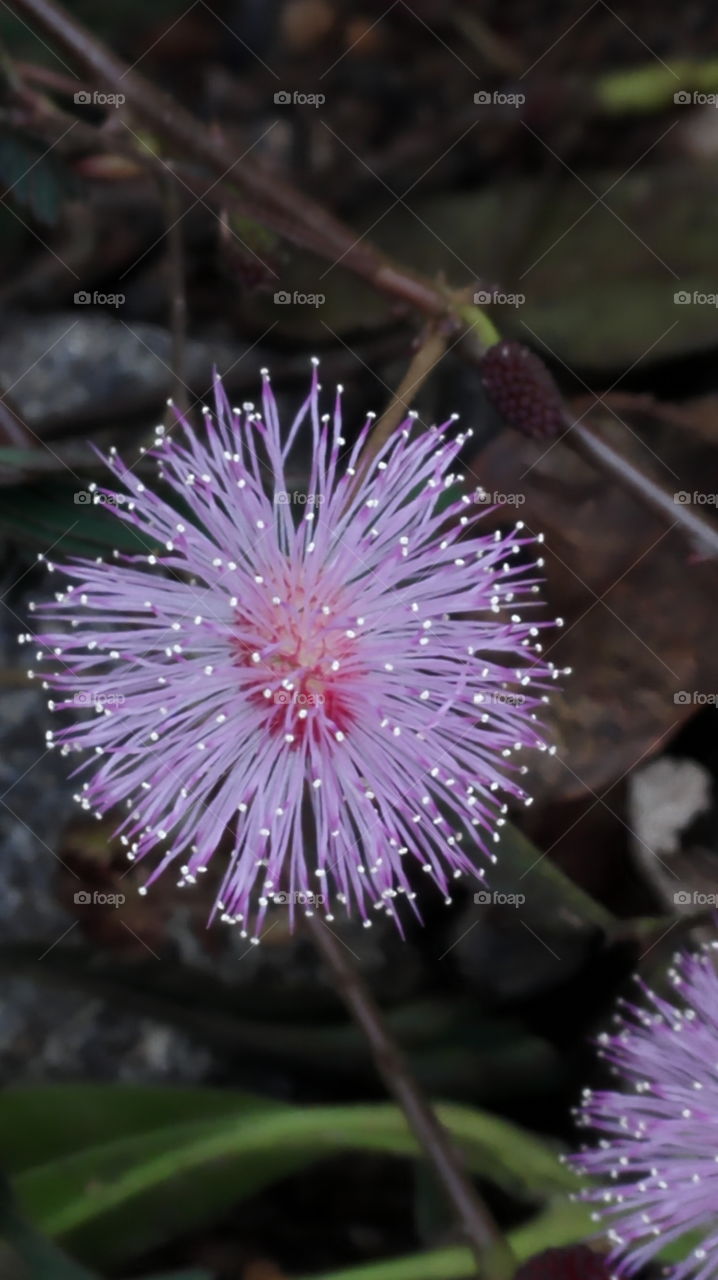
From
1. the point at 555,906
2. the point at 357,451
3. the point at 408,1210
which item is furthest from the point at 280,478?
the point at 408,1210

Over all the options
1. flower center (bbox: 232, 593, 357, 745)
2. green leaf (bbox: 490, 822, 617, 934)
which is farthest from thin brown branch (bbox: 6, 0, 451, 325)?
green leaf (bbox: 490, 822, 617, 934)

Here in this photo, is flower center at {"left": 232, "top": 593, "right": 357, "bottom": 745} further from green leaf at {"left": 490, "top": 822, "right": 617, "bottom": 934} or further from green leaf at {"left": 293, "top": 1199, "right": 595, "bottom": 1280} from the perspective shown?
green leaf at {"left": 293, "top": 1199, "right": 595, "bottom": 1280}

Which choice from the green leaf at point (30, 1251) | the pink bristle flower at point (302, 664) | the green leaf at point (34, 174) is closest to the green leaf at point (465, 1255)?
the green leaf at point (30, 1251)

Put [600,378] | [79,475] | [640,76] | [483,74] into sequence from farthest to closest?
[483,74], [640,76], [600,378], [79,475]

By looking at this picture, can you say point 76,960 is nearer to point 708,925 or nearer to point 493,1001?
point 493,1001

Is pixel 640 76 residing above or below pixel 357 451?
above

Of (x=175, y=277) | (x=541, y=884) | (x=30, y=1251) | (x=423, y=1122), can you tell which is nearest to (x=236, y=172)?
(x=175, y=277)

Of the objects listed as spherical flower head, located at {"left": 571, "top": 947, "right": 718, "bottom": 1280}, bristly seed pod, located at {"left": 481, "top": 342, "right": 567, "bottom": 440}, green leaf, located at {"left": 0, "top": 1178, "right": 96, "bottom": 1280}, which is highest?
bristly seed pod, located at {"left": 481, "top": 342, "right": 567, "bottom": 440}
